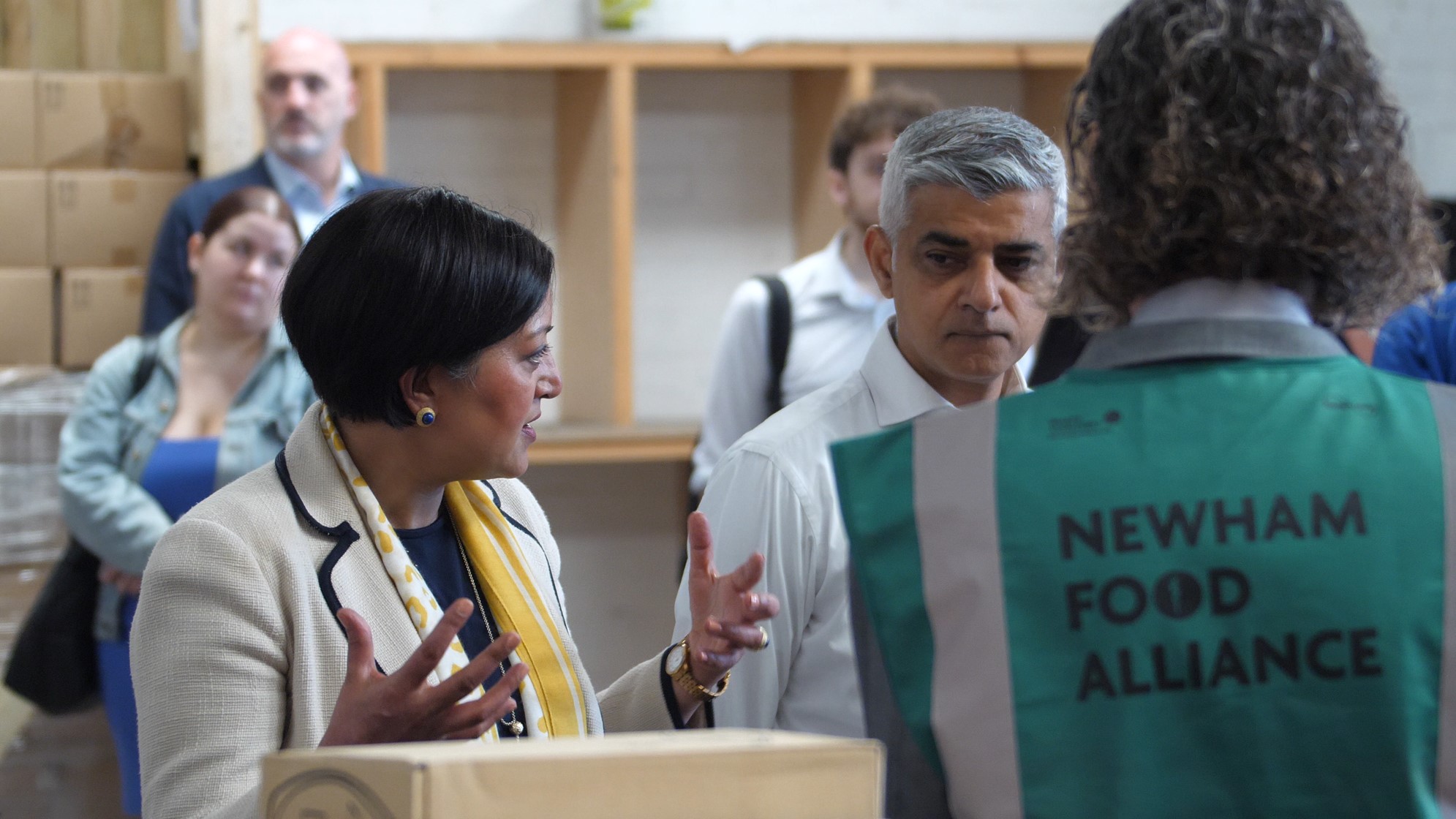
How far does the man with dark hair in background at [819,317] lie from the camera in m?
3.21

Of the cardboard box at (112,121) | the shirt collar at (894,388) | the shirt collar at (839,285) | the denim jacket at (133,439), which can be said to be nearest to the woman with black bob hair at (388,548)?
the shirt collar at (894,388)

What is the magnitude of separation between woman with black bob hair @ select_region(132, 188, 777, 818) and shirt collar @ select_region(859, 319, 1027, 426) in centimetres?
35

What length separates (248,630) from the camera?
52.9 inches

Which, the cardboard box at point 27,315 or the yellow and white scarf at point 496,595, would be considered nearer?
the yellow and white scarf at point 496,595

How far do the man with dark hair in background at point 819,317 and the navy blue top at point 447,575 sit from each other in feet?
5.38

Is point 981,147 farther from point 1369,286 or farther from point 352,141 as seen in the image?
point 352,141

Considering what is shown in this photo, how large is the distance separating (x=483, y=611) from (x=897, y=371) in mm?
538

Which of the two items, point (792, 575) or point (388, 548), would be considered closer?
point (388, 548)

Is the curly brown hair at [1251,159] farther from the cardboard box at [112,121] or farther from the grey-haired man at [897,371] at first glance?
the cardboard box at [112,121]

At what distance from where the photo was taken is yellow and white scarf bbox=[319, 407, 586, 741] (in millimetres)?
1480

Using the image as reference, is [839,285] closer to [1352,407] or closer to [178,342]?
[178,342]

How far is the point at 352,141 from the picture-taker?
430cm

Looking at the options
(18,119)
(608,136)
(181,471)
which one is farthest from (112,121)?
(181,471)

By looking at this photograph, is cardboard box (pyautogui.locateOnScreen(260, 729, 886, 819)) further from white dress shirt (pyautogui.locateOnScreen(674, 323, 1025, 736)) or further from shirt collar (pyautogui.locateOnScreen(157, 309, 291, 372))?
shirt collar (pyautogui.locateOnScreen(157, 309, 291, 372))
